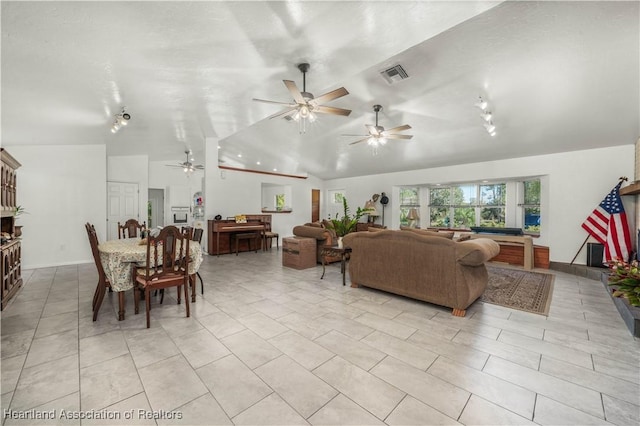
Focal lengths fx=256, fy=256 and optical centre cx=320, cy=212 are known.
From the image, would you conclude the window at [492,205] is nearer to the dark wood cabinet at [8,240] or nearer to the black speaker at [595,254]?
the black speaker at [595,254]

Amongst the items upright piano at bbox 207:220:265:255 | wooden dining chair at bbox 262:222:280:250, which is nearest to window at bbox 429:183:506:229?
wooden dining chair at bbox 262:222:280:250

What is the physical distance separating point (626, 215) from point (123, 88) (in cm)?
788

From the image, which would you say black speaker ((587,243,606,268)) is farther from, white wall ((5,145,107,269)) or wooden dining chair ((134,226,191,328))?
white wall ((5,145,107,269))

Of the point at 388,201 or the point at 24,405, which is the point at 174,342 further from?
the point at 388,201

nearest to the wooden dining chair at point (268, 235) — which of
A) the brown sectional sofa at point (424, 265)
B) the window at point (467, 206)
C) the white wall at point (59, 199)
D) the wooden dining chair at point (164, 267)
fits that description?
the white wall at point (59, 199)

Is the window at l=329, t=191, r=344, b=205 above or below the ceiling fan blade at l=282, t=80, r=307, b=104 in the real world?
below

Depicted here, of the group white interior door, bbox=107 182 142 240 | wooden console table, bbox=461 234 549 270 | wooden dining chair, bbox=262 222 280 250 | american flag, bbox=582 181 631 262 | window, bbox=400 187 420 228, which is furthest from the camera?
window, bbox=400 187 420 228

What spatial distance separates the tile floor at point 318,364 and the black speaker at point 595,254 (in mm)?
Result: 1886

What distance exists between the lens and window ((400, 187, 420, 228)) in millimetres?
7766

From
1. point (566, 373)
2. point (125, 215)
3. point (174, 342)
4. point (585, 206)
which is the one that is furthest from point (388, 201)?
point (125, 215)

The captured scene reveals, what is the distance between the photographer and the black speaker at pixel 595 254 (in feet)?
15.0

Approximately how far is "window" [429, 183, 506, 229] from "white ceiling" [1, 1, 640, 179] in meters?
1.56

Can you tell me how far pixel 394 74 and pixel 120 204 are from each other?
727 centimetres

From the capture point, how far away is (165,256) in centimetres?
268
